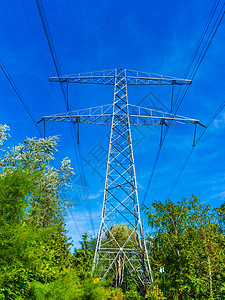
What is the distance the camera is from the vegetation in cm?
573

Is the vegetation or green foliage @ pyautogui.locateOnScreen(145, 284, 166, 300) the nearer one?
the vegetation

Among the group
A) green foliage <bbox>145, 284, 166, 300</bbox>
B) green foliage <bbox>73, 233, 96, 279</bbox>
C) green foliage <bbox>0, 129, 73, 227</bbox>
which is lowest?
green foliage <bbox>145, 284, 166, 300</bbox>

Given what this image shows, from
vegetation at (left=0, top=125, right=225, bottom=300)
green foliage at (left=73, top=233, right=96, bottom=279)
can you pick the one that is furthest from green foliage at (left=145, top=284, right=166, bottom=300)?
green foliage at (left=73, top=233, right=96, bottom=279)

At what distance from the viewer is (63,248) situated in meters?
13.8

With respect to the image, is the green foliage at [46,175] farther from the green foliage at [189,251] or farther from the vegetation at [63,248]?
the green foliage at [189,251]

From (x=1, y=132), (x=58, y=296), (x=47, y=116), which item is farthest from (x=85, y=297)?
(x=47, y=116)

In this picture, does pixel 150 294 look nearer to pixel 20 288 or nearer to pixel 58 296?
pixel 58 296

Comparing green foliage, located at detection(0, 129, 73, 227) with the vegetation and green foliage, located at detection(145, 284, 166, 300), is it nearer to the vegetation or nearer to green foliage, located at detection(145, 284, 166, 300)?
the vegetation

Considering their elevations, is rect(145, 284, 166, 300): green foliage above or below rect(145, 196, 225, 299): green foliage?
below

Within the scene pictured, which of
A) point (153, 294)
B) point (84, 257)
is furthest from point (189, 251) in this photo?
point (84, 257)

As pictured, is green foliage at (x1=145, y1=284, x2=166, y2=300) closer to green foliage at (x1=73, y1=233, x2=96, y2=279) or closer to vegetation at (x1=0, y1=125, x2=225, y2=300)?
vegetation at (x1=0, y1=125, x2=225, y2=300)

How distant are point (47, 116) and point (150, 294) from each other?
11.6 metres

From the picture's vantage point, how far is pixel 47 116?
1451 centimetres

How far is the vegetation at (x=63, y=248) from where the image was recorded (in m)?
5.73
